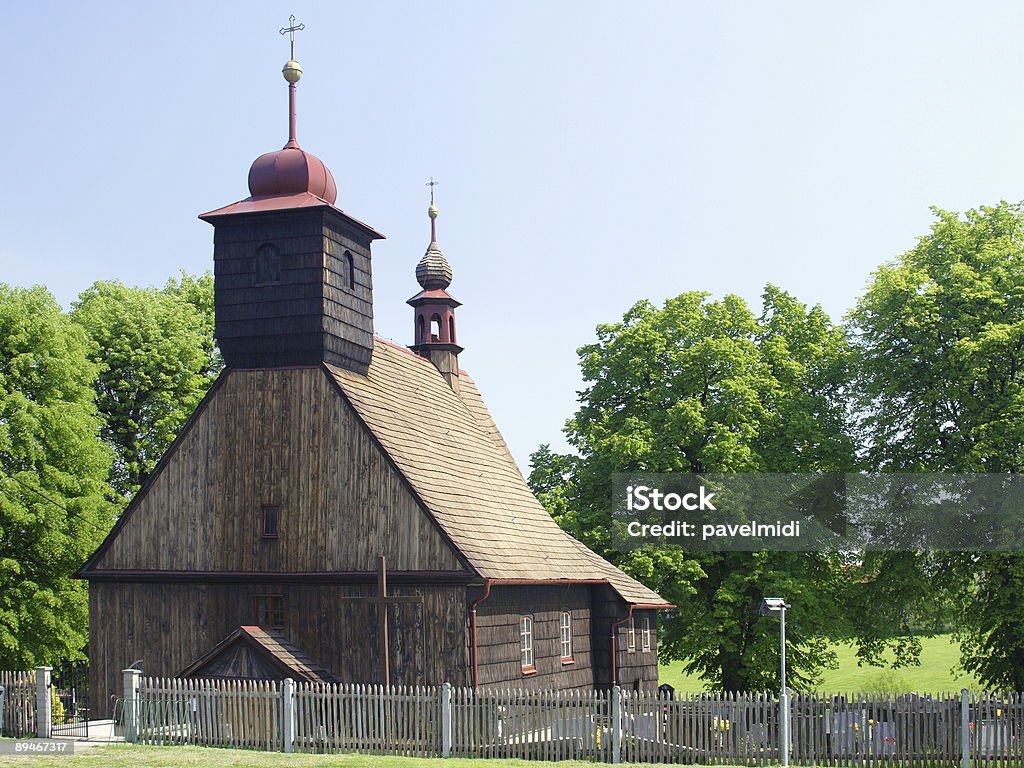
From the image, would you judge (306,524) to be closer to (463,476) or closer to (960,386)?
(463,476)

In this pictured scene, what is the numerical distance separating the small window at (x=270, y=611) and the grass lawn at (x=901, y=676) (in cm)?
3044

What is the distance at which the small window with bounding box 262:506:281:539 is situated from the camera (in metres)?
29.5

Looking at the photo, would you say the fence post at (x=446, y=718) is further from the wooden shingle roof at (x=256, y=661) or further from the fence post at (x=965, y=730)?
the fence post at (x=965, y=730)

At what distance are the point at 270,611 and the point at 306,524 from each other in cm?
211

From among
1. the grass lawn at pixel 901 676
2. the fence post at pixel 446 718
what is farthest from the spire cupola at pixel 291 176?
the grass lawn at pixel 901 676

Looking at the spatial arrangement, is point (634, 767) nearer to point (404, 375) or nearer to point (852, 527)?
point (404, 375)

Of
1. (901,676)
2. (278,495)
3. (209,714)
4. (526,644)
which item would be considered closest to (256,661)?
(209,714)

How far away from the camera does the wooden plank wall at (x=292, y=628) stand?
2797 cm

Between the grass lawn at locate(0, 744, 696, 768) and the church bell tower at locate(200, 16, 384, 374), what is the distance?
30.4 feet

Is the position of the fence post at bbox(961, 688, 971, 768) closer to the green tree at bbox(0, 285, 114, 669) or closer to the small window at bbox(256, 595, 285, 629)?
the small window at bbox(256, 595, 285, 629)

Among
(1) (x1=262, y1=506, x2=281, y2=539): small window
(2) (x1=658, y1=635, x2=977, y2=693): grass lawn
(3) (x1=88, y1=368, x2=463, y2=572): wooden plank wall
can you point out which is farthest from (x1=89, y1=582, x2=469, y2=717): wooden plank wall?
(2) (x1=658, y1=635, x2=977, y2=693): grass lawn

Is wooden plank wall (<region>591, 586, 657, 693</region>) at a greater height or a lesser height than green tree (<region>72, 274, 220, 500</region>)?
lesser

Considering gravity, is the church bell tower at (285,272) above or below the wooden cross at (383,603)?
above

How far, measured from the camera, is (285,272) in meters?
30.3
